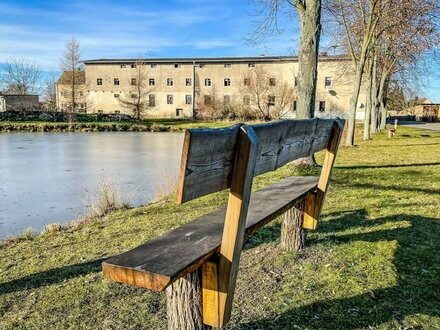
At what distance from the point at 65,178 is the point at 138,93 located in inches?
1557

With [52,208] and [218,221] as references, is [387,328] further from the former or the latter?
[52,208]

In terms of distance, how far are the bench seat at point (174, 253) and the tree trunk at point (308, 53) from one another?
6220 mm

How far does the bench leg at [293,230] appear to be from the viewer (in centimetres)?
385

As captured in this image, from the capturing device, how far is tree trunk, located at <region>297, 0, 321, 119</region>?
8.45 m

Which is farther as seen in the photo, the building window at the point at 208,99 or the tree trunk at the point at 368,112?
the building window at the point at 208,99

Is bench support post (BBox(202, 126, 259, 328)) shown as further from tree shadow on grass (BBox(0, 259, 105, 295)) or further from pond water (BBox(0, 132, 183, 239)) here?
pond water (BBox(0, 132, 183, 239))

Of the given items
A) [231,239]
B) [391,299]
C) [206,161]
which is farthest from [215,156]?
[391,299]

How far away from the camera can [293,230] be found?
12.6ft

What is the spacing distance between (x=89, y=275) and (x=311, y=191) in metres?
2.18

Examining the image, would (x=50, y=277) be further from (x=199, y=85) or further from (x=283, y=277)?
(x=199, y=85)

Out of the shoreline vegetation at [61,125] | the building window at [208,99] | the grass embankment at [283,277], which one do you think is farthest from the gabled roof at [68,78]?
the grass embankment at [283,277]

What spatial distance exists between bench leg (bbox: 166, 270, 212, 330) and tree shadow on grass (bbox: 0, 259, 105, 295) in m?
1.86

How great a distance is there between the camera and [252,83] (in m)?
48.1

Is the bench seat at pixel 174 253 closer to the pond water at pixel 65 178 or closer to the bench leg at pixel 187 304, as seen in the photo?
the bench leg at pixel 187 304
